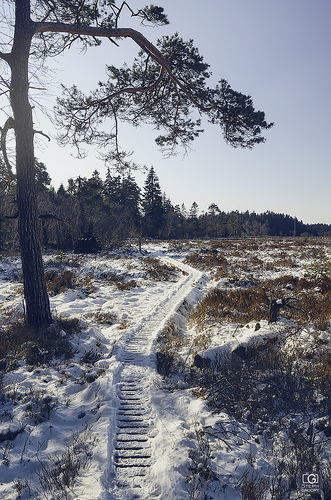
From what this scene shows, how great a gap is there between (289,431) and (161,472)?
5.64 feet

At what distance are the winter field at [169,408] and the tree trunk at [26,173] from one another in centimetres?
84

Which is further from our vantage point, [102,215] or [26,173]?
[102,215]

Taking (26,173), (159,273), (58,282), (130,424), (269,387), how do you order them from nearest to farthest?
1. (130,424)
2. (269,387)
3. (26,173)
4. (58,282)
5. (159,273)

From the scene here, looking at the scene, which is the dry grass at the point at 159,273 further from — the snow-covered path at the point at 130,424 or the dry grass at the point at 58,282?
the snow-covered path at the point at 130,424

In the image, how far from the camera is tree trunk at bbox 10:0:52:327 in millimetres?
5664

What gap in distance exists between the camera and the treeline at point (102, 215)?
21.0 m

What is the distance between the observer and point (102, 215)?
32.5 metres

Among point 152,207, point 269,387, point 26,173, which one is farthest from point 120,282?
point 152,207

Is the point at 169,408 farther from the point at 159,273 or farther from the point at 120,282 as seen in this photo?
the point at 159,273

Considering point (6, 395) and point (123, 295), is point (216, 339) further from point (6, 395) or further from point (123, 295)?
point (123, 295)

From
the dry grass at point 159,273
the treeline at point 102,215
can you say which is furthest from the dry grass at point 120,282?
the treeline at point 102,215

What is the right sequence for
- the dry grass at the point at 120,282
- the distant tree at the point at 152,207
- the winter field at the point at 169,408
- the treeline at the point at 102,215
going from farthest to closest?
the distant tree at the point at 152,207 → the treeline at the point at 102,215 → the dry grass at the point at 120,282 → the winter field at the point at 169,408

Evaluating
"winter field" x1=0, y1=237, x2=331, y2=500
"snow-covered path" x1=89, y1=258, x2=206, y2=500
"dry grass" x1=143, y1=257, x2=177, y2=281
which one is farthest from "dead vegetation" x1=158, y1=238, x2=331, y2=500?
"dry grass" x1=143, y1=257, x2=177, y2=281

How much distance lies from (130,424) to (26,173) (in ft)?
19.0
